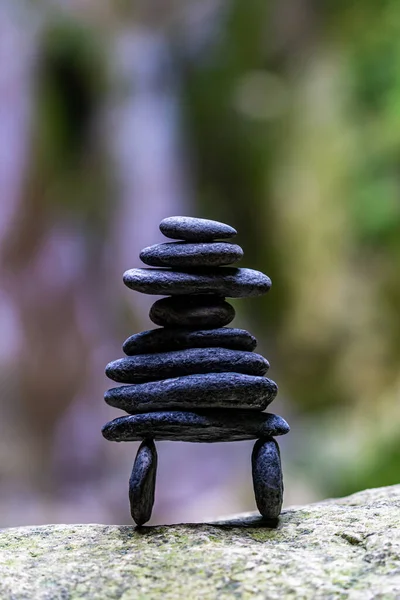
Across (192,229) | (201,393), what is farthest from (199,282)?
(201,393)

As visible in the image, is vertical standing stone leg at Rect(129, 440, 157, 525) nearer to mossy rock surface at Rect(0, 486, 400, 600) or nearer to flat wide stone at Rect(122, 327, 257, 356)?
mossy rock surface at Rect(0, 486, 400, 600)

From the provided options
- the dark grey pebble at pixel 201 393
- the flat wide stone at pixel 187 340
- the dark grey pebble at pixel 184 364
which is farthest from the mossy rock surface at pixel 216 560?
the flat wide stone at pixel 187 340

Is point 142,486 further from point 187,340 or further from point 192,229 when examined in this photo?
point 192,229

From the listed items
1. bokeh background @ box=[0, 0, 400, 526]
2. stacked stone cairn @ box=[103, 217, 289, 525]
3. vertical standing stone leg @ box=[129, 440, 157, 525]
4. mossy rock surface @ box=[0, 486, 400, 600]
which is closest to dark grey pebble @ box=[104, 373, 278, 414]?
stacked stone cairn @ box=[103, 217, 289, 525]

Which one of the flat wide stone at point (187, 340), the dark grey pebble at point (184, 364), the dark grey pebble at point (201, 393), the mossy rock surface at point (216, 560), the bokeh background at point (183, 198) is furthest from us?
the bokeh background at point (183, 198)

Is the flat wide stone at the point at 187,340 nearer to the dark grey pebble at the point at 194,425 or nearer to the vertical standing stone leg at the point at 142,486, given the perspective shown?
the dark grey pebble at the point at 194,425
